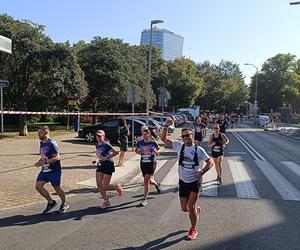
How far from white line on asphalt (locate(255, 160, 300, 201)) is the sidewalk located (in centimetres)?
416

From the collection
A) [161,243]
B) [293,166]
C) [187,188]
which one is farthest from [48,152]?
[293,166]

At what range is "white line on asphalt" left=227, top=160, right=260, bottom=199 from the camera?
10762mm

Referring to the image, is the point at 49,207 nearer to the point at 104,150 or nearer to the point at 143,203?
the point at 104,150

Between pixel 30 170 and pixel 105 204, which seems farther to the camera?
pixel 30 170

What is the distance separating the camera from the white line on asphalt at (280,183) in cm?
1073

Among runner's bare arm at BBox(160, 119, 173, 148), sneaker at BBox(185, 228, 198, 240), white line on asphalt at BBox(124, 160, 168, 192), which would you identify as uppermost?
runner's bare arm at BBox(160, 119, 173, 148)

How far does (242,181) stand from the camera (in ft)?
42.0

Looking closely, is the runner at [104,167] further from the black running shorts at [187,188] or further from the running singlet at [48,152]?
the black running shorts at [187,188]

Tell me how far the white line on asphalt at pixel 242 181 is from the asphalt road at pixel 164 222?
0.03 meters

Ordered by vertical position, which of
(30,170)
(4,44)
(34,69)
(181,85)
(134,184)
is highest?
(181,85)

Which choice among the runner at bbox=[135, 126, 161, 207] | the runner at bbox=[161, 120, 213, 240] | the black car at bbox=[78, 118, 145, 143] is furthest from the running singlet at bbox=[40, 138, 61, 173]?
the black car at bbox=[78, 118, 145, 143]

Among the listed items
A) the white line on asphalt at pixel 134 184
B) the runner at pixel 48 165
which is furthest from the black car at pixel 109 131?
the runner at pixel 48 165

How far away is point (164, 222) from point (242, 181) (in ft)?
17.9

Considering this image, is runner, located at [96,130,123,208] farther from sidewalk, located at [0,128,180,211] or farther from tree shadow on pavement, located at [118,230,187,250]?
tree shadow on pavement, located at [118,230,187,250]
